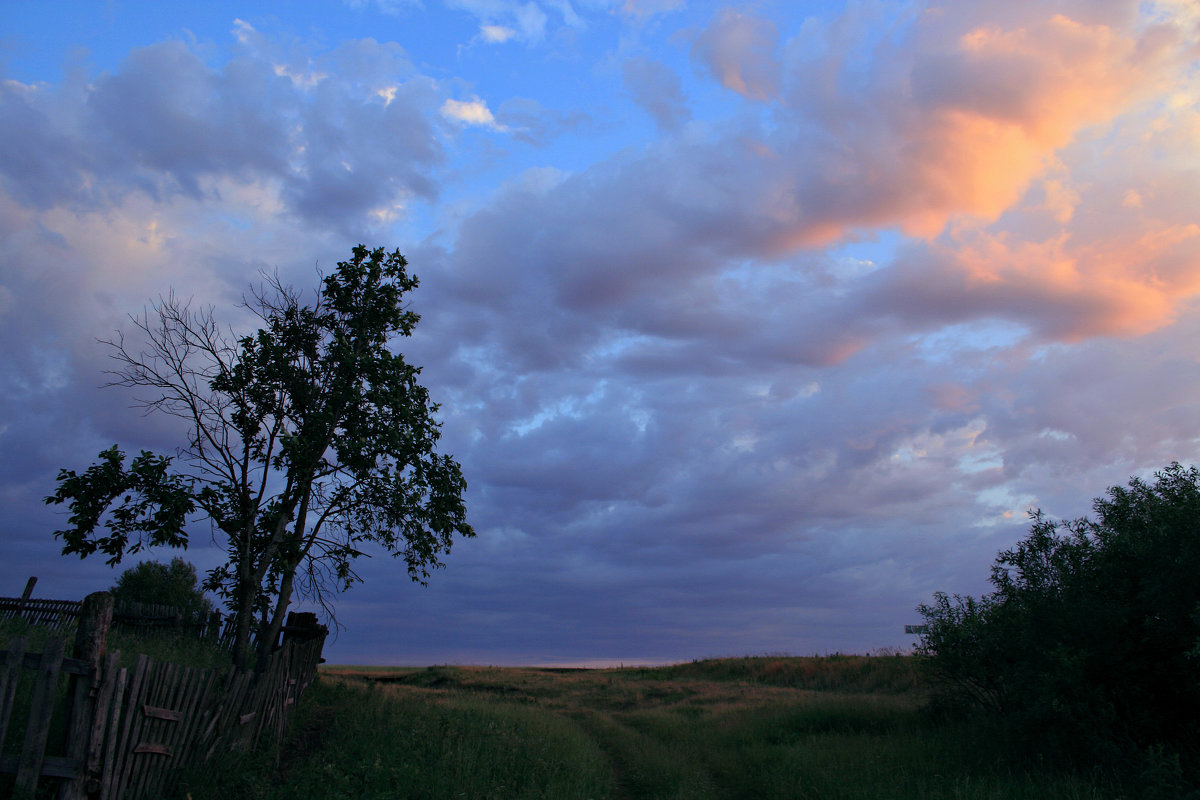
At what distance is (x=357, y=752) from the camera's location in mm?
13195

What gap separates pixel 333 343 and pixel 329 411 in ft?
6.65

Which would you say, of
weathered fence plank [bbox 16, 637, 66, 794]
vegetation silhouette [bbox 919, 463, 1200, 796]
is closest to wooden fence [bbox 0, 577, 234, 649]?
weathered fence plank [bbox 16, 637, 66, 794]

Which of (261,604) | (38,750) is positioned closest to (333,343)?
(261,604)

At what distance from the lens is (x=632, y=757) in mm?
16750

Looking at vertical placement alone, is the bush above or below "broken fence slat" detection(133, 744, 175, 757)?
above

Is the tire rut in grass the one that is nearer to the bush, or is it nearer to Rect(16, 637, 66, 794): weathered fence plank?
Rect(16, 637, 66, 794): weathered fence plank

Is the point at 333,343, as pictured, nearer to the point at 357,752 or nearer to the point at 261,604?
the point at 261,604

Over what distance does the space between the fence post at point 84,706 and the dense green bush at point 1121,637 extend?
14.9 metres

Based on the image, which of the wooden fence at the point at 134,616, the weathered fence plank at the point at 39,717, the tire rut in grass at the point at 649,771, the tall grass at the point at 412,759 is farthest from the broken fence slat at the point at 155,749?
the wooden fence at the point at 134,616

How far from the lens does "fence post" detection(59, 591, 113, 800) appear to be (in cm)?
835

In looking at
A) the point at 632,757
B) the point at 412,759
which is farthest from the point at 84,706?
the point at 632,757

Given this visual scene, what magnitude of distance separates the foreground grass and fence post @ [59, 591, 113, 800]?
6.19ft

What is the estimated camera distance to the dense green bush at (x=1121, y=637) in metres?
11.7

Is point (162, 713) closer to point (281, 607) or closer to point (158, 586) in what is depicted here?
point (281, 607)
